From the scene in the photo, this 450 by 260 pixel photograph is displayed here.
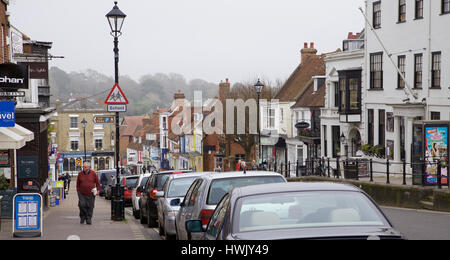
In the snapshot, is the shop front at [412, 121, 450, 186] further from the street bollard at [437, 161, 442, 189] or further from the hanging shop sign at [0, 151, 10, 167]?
the hanging shop sign at [0, 151, 10, 167]

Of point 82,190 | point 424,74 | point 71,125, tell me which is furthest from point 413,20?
point 71,125

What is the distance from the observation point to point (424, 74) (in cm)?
2980

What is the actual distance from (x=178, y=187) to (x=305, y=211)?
926 centimetres

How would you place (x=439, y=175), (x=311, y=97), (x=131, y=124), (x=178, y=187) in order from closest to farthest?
(x=178, y=187), (x=439, y=175), (x=311, y=97), (x=131, y=124)

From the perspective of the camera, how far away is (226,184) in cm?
1150

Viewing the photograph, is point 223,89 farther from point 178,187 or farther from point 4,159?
point 178,187

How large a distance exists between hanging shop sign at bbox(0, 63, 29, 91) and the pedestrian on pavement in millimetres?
2789

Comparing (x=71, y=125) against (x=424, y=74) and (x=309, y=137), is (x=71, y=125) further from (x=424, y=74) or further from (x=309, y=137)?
(x=424, y=74)

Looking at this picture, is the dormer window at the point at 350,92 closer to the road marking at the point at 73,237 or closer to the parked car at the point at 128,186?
the parked car at the point at 128,186

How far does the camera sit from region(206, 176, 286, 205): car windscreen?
11281mm

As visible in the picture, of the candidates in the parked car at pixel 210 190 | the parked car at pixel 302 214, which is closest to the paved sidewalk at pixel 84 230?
the parked car at pixel 210 190

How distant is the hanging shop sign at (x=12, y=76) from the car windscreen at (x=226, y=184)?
791 centimetres

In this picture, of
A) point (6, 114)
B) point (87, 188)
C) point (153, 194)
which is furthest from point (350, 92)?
point (6, 114)
